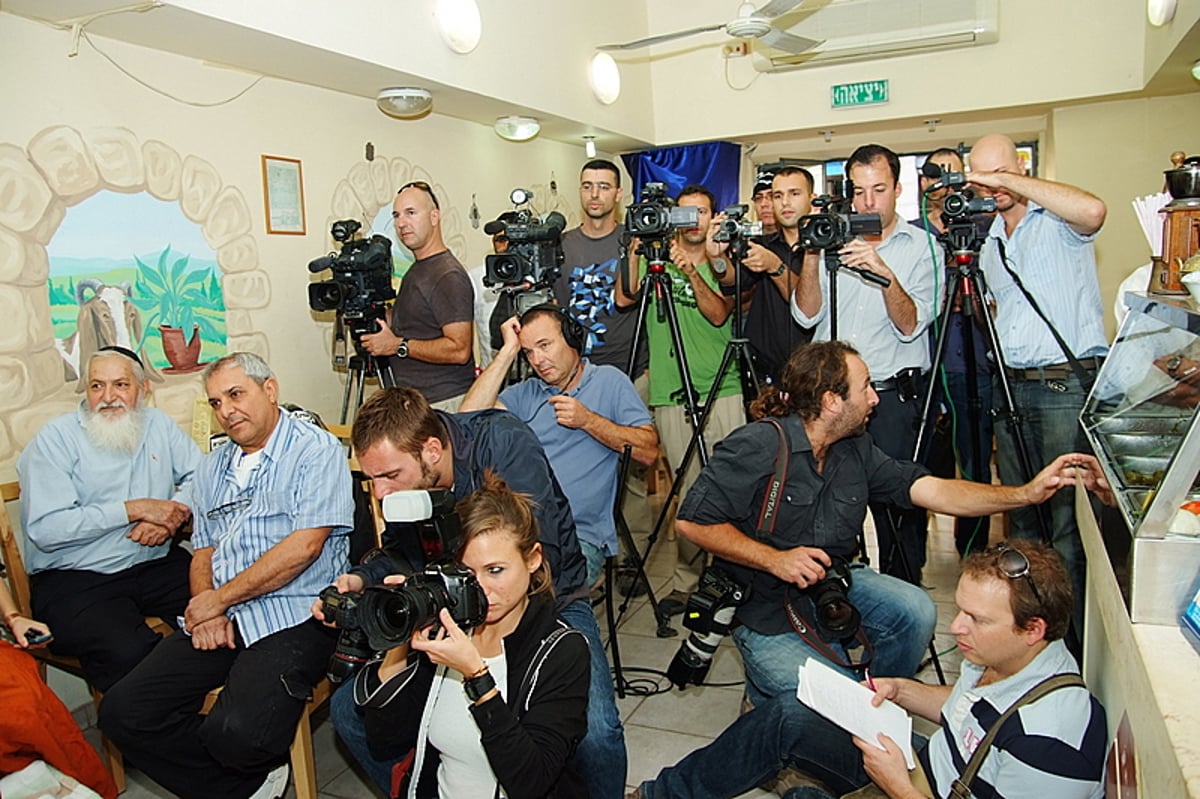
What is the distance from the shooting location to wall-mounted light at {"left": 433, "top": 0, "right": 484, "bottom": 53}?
3715mm

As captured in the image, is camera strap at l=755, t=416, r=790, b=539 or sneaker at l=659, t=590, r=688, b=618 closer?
camera strap at l=755, t=416, r=790, b=539

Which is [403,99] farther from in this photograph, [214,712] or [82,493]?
[214,712]

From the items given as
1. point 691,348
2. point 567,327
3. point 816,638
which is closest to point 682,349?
point 691,348

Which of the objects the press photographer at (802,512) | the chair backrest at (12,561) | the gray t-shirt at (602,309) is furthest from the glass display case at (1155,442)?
the chair backrest at (12,561)

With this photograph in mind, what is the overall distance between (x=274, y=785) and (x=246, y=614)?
44 cm

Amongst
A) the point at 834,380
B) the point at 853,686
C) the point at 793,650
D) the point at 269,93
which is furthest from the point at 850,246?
the point at 269,93

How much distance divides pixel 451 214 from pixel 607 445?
7.18 feet

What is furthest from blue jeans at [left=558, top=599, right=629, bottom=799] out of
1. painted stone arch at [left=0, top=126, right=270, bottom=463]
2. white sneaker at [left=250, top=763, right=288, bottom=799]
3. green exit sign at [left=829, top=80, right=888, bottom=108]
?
green exit sign at [left=829, top=80, right=888, bottom=108]

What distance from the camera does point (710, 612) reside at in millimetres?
2131

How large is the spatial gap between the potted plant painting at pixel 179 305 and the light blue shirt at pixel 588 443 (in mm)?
1137

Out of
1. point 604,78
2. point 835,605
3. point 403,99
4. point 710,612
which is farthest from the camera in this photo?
point 604,78

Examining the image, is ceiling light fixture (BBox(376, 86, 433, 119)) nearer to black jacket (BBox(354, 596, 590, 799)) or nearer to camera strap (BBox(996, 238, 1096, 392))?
camera strap (BBox(996, 238, 1096, 392))

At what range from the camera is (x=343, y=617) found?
164 cm

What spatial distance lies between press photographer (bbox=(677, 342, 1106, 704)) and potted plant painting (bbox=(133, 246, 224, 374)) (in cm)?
185
